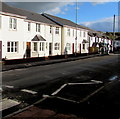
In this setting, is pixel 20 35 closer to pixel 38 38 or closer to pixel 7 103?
pixel 38 38

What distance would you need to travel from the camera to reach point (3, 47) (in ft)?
74.4

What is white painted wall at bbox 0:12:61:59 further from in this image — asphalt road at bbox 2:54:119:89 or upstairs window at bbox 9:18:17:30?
asphalt road at bbox 2:54:119:89

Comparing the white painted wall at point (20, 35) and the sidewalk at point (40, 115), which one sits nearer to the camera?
the sidewalk at point (40, 115)

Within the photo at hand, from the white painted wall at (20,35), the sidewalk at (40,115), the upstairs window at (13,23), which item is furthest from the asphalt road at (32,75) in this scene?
the upstairs window at (13,23)

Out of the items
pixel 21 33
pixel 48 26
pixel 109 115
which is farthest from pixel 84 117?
pixel 48 26

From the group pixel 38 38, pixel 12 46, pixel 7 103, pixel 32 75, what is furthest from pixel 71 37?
pixel 7 103

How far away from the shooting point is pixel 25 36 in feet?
87.9

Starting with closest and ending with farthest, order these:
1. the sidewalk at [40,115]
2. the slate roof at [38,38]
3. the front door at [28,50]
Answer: the sidewalk at [40,115]
the front door at [28,50]
the slate roof at [38,38]

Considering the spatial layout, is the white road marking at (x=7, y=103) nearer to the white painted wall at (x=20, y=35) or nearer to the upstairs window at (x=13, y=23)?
the white painted wall at (x=20, y=35)

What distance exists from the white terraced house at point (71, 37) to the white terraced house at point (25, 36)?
1457mm

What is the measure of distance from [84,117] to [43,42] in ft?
85.2

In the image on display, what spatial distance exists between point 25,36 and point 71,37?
15.8 metres

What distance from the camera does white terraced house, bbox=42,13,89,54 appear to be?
37519 millimetres

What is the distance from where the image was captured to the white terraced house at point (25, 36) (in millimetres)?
22859
